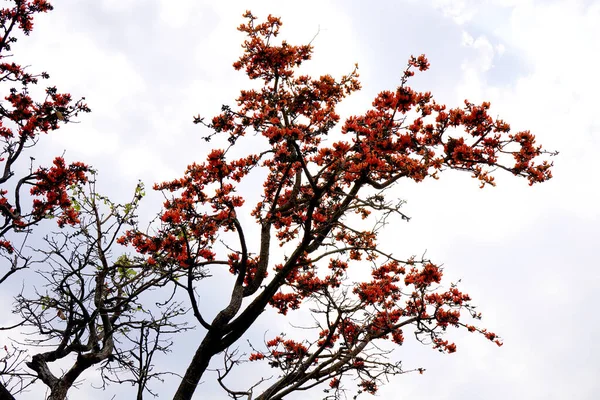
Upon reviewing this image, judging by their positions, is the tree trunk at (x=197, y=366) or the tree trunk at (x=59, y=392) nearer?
the tree trunk at (x=59, y=392)

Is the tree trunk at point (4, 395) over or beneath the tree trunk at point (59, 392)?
beneath

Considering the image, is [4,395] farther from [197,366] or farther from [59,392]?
[197,366]

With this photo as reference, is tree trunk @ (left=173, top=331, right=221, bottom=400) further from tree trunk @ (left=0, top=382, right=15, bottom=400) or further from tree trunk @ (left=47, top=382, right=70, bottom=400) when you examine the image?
tree trunk @ (left=0, top=382, right=15, bottom=400)

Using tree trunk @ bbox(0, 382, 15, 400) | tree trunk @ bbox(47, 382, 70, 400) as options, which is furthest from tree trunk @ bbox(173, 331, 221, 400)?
tree trunk @ bbox(0, 382, 15, 400)

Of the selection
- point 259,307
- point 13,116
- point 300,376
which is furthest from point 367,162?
point 13,116

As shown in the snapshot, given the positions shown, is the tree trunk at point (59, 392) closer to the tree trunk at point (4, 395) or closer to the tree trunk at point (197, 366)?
the tree trunk at point (197, 366)

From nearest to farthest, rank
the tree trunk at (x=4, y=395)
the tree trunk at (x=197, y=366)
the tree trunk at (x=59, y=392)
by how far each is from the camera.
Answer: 1. the tree trunk at (x=4, y=395)
2. the tree trunk at (x=59, y=392)
3. the tree trunk at (x=197, y=366)

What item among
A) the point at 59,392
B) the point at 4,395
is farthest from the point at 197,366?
the point at 4,395

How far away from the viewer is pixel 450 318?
30.2ft

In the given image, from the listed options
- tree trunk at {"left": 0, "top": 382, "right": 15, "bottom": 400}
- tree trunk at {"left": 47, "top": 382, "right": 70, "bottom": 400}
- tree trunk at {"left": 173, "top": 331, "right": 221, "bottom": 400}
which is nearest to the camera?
tree trunk at {"left": 0, "top": 382, "right": 15, "bottom": 400}

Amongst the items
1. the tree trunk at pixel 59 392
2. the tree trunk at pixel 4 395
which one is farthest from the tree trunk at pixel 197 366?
the tree trunk at pixel 4 395

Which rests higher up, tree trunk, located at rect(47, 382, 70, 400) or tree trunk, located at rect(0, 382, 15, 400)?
tree trunk, located at rect(47, 382, 70, 400)

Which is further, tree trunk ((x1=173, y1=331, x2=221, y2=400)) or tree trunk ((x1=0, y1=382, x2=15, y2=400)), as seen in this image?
tree trunk ((x1=173, y1=331, x2=221, y2=400))

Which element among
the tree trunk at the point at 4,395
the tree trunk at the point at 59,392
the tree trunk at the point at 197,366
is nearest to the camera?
the tree trunk at the point at 4,395
